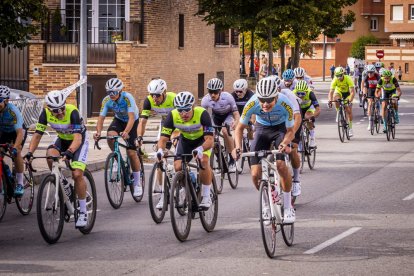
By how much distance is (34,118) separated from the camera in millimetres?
27672

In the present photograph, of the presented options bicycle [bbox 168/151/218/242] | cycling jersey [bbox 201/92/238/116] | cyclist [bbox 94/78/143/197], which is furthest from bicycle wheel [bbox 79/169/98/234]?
cycling jersey [bbox 201/92/238/116]

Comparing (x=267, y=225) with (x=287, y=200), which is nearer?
(x=267, y=225)

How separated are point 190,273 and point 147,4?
28513mm

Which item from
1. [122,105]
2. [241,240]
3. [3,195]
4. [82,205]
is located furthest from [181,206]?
[122,105]

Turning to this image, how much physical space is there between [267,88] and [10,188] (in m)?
4.33

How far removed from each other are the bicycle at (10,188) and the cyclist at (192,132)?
7.63 ft

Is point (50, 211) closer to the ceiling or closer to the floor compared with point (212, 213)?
closer to the ceiling

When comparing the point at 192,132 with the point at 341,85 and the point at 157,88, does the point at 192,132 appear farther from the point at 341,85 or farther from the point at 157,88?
the point at 341,85

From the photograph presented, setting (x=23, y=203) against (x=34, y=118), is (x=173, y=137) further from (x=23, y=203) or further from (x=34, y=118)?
(x=34, y=118)

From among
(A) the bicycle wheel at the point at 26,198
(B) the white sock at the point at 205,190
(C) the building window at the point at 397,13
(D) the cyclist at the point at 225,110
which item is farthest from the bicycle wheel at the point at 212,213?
(C) the building window at the point at 397,13

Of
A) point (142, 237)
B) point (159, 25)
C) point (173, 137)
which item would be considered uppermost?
point (159, 25)

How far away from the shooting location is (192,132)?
14031 millimetres

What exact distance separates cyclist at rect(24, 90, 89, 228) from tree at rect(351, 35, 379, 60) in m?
91.5

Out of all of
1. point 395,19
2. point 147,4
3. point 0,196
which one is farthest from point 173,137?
point 395,19
